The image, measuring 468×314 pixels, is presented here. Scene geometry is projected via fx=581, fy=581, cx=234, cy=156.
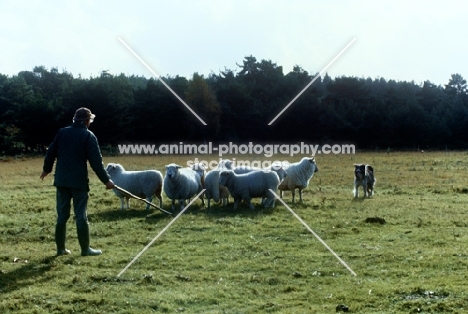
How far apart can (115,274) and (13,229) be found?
596 centimetres

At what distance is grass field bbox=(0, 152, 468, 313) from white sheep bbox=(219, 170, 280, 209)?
502mm

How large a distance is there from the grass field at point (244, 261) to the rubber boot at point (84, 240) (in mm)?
168

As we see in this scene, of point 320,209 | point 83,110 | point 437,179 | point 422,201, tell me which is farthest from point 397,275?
point 437,179

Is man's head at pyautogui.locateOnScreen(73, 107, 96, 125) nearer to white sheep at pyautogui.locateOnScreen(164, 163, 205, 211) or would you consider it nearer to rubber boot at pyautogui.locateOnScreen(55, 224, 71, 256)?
rubber boot at pyautogui.locateOnScreen(55, 224, 71, 256)

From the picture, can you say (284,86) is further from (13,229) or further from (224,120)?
(13,229)

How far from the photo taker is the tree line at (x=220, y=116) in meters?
63.0

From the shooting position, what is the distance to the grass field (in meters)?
8.20

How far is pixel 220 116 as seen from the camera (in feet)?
215

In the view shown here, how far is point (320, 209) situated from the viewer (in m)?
18.1

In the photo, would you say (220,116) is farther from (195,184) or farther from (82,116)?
(82,116)

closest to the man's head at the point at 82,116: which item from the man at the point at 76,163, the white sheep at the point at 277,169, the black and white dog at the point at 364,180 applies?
the man at the point at 76,163

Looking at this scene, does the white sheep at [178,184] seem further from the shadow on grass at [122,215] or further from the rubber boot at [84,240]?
the rubber boot at [84,240]

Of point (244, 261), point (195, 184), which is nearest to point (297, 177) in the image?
point (195, 184)

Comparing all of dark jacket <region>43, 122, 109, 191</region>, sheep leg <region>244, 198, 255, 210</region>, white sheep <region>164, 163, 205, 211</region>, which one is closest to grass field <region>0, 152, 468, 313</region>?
sheep leg <region>244, 198, 255, 210</region>
